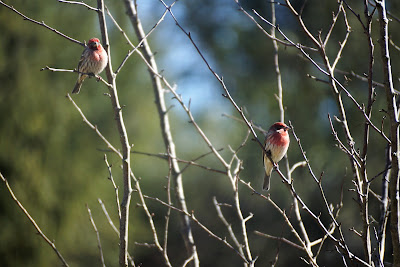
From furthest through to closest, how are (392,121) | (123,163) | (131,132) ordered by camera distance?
(131,132)
(123,163)
(392,121)

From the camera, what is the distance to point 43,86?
32.2 ft

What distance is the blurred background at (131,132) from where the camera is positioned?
9.21 metres

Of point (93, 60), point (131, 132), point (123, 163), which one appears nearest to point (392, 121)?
point (123, 163)

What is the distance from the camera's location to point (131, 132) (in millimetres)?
11250

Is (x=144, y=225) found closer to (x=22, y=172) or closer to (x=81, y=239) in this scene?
(x=81, y=239)

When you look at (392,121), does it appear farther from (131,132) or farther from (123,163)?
(131,132)

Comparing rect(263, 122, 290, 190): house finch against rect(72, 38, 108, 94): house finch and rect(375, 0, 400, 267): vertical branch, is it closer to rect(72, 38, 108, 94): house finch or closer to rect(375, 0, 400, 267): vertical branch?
rect(72, 38, 108, 94): house finch

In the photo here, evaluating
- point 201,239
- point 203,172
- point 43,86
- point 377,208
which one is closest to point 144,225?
point 201,239

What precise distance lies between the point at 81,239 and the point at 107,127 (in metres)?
2.35

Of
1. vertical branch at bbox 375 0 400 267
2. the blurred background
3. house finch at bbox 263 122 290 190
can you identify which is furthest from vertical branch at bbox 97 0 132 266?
the blurred background

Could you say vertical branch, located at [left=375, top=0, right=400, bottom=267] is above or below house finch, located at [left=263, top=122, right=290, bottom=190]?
above

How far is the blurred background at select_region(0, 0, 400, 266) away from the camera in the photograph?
921 centimetres

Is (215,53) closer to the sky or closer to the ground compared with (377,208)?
closer to the sky

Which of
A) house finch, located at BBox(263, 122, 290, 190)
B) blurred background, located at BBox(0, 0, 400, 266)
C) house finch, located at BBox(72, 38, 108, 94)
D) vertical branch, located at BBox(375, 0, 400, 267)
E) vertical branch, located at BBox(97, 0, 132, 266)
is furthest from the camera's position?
blurred background, located at BBox(0, 0, 400, 266)
